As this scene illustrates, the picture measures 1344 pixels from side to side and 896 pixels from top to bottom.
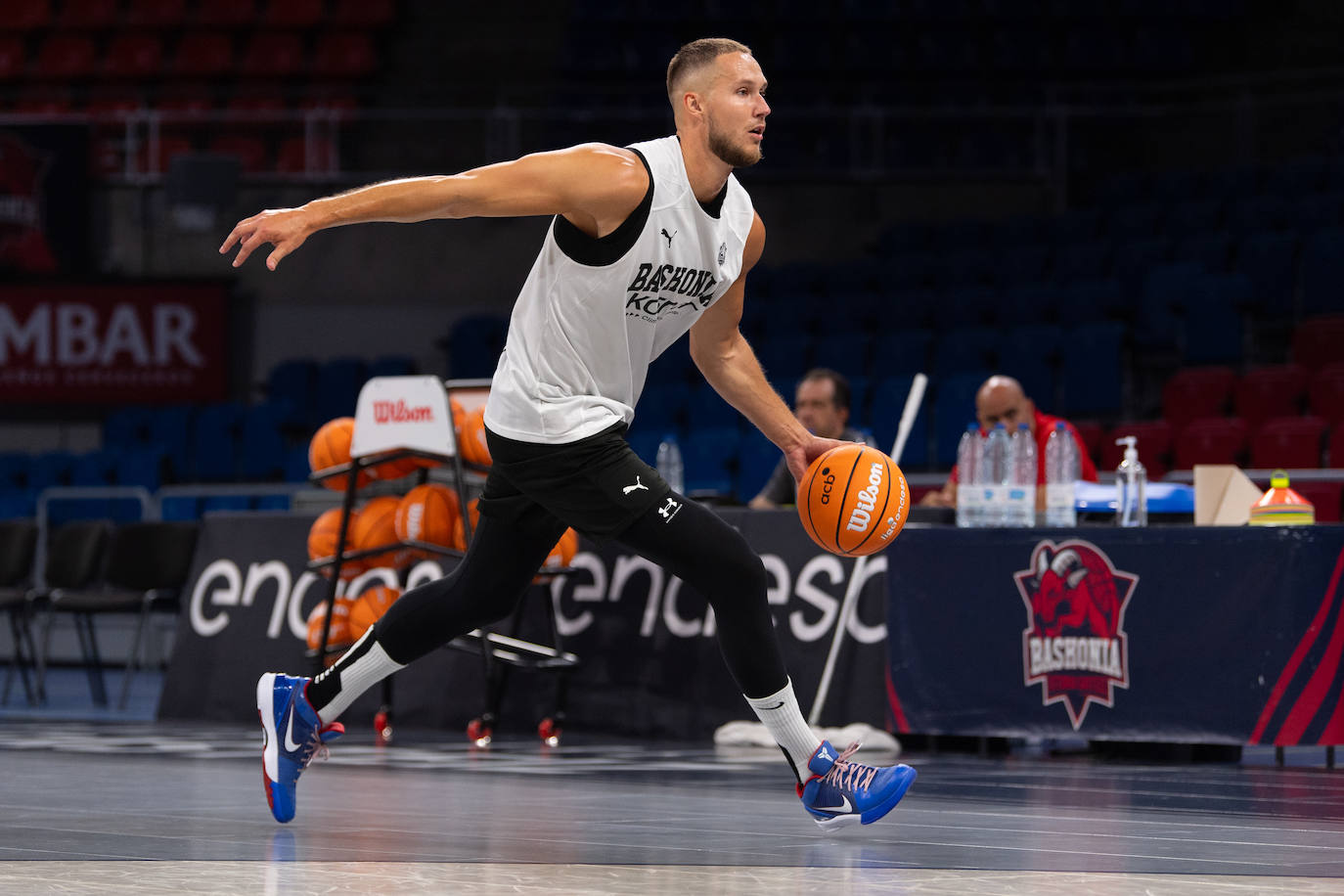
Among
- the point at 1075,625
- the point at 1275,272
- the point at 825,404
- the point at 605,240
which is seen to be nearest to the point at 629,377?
the point at 605,240

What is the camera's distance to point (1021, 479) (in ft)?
23.0

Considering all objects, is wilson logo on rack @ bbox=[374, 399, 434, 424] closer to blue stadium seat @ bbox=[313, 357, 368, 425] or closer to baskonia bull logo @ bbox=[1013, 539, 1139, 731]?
baskonia bull logo @ bbox=[1013, 539, 1139, 731]

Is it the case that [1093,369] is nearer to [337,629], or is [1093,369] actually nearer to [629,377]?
[337,629]

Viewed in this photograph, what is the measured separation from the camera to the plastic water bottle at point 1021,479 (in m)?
6.70

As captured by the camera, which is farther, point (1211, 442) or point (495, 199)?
point (1211, 442)

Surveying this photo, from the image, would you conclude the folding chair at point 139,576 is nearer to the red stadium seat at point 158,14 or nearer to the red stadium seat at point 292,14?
the red stadium seat at point 292,14

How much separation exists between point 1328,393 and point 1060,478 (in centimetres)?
449

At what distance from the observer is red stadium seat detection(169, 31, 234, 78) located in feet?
60.2

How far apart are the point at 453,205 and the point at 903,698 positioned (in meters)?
3.64

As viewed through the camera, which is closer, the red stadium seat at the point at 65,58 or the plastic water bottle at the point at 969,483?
the plastic water bottle at the point at 969,483

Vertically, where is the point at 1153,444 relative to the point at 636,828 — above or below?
above

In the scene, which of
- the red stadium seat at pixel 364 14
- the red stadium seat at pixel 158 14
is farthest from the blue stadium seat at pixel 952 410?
the red stadium seat at pixel 158 14

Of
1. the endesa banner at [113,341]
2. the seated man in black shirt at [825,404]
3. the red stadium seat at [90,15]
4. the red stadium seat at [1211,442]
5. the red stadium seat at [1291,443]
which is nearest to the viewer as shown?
the seated man in black shirt at [825,404]

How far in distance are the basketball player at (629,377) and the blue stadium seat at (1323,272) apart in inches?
327
